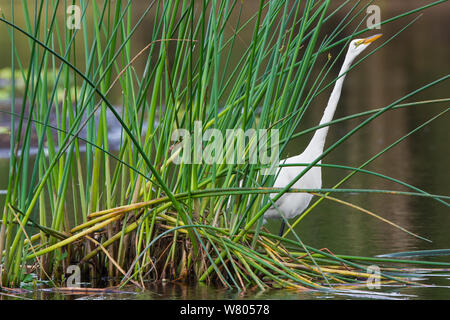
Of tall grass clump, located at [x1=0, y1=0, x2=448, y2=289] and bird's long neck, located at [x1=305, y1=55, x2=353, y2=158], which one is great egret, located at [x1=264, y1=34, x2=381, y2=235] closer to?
bird's long neck, located at [x1=305, y1=55, x2=353, y2=158]

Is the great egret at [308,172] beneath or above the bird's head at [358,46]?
beneath

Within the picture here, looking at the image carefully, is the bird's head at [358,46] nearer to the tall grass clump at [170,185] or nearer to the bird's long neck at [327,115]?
the bird's long neck at [327,115]

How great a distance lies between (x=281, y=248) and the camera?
2.70 meters

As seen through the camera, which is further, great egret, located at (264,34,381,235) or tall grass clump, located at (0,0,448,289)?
great egret, located at (264,34,381,235)

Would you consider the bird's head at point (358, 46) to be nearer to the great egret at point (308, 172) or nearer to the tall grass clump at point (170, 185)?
the great egret at point (308, 172)

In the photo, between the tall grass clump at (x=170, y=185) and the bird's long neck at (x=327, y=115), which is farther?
the bird's long neck at (x=327, y=115)

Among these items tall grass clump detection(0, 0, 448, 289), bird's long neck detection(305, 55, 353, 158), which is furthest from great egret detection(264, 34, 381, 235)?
tall grass clump detection(0, 0, 448, 289)

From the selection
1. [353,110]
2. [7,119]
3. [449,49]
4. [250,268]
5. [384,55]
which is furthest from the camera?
[384,55]

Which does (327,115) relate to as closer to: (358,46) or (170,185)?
(358,46)

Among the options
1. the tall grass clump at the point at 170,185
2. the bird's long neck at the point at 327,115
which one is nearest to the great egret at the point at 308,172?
the bird's long neck at the point at 327,115

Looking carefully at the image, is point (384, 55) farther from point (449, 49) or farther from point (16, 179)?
point (16, 179)


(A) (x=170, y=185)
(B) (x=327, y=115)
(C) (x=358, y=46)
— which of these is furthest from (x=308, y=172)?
(A) (x=170, y=185)

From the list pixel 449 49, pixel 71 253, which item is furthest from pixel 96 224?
pixel 449 49
